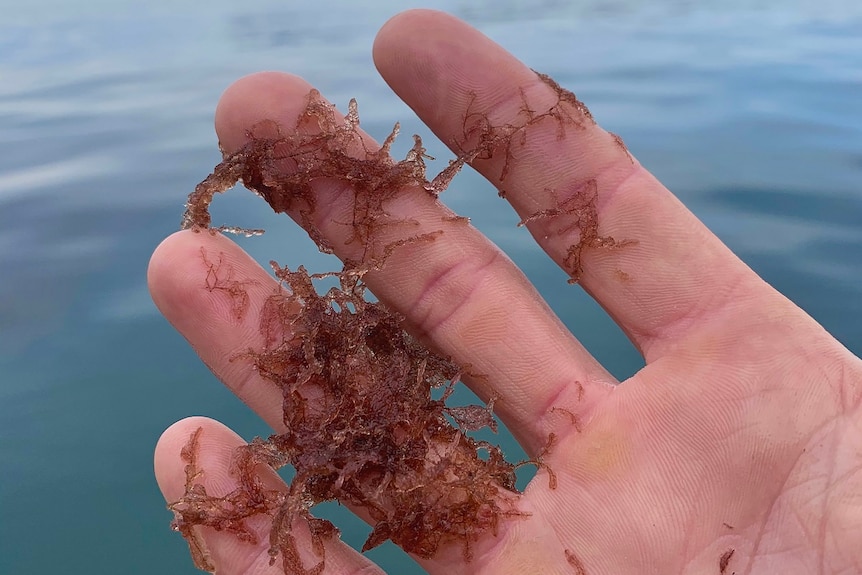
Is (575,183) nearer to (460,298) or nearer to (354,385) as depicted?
(460,298)

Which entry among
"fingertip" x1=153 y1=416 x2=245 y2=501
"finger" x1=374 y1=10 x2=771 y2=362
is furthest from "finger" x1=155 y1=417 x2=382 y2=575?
"finger" x1=374 y1=10 x2=771 y2=362

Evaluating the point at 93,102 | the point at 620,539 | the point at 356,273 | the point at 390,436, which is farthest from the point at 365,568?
the point at 93,102

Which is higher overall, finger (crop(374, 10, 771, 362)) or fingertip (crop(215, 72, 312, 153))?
fingertip (crop(215, 72, 312, 153))

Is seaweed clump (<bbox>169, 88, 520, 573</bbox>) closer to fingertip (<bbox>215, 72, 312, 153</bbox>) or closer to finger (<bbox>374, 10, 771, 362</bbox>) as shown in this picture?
fingertip (<bbox>215, 72, 312, 153</bbox>)

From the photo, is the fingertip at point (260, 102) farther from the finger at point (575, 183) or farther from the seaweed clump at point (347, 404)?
the finger at point (575, 183)

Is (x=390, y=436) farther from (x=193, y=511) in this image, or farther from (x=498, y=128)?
(x=498, y=128)

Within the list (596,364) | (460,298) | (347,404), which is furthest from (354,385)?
(596,364)
